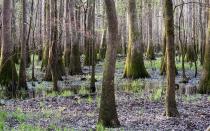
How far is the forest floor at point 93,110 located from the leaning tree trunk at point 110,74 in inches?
10.5

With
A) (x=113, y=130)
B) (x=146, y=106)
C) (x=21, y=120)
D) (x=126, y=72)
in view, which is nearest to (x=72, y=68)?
(x=126, y=72)

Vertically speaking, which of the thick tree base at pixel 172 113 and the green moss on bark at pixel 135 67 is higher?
the green moss on bark at pixel 135 67

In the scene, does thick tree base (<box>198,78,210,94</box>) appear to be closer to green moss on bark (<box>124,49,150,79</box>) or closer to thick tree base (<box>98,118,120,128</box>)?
green moss on bark (<box>124,49,150,79</box>)

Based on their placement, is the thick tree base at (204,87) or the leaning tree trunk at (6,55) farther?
the leaning tree trunk at (6,55)

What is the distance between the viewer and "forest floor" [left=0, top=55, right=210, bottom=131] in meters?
9.94

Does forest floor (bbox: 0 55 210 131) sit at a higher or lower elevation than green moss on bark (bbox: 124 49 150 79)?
lower

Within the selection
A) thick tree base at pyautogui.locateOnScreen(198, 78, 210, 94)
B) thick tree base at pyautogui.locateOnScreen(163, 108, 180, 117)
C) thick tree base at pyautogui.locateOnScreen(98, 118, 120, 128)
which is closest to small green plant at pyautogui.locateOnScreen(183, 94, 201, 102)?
thick tree base at pyautogui.locateOnScreen(198, 78, 210, 94)

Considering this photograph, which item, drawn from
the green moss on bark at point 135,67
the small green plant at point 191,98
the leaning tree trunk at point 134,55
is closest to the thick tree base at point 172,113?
the small green plant at point 191,98

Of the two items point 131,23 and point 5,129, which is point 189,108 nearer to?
point 5,129

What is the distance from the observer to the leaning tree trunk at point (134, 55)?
68.9 feet

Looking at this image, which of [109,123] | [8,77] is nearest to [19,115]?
[109,123]

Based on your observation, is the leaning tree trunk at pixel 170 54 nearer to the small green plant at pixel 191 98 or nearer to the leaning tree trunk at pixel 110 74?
the leaning tree trunk at pixel 110 74

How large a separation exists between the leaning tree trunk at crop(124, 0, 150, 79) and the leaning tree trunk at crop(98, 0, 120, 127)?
1119 cm

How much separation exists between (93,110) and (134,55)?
946cm
